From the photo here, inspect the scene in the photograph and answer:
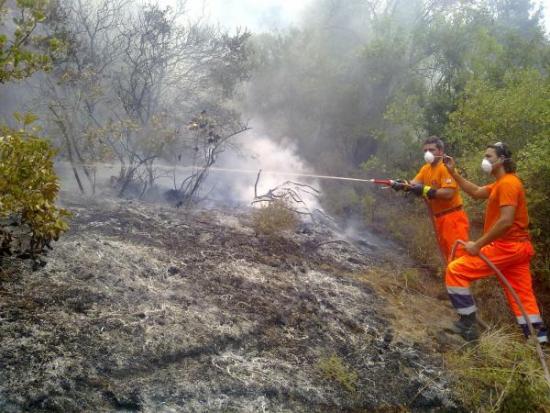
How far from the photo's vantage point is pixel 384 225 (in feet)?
29.4

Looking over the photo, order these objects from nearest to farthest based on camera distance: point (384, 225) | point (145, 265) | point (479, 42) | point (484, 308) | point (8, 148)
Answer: point (8, 148) → point (145, 265) → point (484, 308) → point (384, 225) → point (479, 42)

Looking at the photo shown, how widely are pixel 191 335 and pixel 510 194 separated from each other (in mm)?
3080

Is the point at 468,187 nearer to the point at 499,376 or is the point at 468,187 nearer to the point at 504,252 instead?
the point at 504,252

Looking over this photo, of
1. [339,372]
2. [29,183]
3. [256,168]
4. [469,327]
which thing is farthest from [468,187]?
[256,168]

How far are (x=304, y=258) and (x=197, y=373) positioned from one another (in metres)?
2.96

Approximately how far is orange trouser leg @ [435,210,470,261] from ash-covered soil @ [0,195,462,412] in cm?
81

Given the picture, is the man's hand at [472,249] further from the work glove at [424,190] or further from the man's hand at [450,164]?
the man's hand at [450,164]

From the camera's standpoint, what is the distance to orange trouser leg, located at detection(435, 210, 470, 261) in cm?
470

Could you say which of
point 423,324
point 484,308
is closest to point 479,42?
point 484,308

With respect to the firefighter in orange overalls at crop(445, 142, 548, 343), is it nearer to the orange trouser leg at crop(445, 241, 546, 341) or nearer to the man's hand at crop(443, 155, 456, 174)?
the orange trouser leg at crop(445, 241, 546, 341)

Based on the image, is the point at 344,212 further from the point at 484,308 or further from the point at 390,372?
the point at 390,372

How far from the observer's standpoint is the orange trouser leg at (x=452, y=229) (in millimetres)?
4699

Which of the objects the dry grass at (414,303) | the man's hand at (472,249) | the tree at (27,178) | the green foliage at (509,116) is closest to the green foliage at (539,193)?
the green foliage at (509,116)

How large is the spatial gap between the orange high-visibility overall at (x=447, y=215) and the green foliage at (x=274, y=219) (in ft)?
8.11
